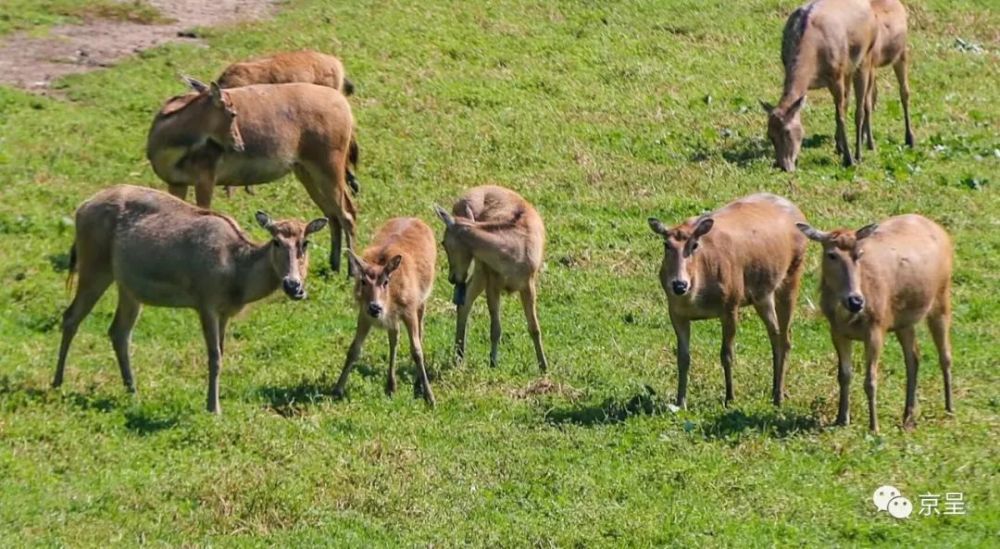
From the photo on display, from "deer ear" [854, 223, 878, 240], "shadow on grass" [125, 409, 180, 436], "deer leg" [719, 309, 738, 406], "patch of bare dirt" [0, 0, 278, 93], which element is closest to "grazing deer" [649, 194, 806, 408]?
"deer leg" [719, 309, 738, 406]

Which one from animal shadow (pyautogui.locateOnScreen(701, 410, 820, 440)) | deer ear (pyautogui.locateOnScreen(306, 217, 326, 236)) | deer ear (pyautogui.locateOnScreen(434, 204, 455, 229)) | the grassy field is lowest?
the grassy field

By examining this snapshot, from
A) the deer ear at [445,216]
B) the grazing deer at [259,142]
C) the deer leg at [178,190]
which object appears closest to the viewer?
the deer ear at [445,216]

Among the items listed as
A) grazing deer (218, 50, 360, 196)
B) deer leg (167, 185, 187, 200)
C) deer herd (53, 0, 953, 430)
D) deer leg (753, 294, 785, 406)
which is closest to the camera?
deer herd (53, 0, 953, 430)

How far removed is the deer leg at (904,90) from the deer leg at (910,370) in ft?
29.5

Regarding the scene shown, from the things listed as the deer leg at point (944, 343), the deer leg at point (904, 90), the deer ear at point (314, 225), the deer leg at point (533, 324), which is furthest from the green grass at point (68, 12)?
the deer leg at point (944, 343)

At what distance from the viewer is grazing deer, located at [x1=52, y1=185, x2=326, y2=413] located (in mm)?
13383

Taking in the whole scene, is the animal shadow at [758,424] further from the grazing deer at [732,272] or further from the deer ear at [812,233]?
the deer ear at [812,233]

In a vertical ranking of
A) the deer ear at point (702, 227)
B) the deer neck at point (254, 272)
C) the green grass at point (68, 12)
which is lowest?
the green grass at point (68, 12)

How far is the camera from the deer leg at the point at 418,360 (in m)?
13.6

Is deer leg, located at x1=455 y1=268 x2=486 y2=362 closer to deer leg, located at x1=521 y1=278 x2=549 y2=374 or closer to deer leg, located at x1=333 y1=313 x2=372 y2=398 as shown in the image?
deer leg, located at x1=521 y1=278 x2=549 y2=374

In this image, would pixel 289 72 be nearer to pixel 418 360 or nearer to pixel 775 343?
pixel 418 360

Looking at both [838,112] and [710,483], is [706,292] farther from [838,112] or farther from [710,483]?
[838,112]

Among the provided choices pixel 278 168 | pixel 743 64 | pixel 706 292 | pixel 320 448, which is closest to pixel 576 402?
pixel 706 292

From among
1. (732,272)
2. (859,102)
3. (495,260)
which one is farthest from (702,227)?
(859,102)
